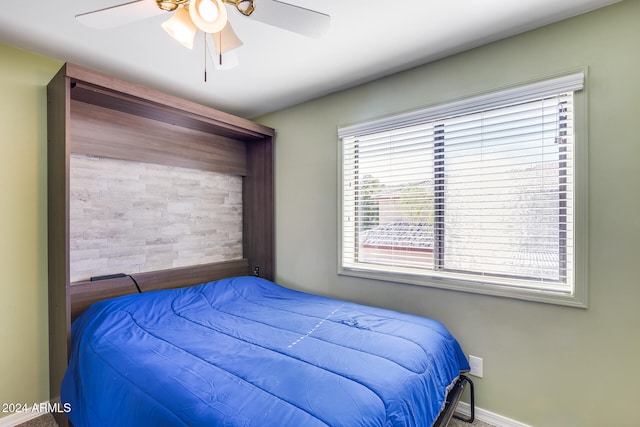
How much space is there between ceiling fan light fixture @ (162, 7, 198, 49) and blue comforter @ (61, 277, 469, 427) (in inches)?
61.0

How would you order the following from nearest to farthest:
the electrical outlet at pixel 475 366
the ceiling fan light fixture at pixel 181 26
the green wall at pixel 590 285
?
the ceiling fan light fixture at pixel 181 26 → the green wall at pixel 590 285 → the electrical outlet at pixel 475 366

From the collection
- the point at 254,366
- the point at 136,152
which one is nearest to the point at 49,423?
the point at 254,366

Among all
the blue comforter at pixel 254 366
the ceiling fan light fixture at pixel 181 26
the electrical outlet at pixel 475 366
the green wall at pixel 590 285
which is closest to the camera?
the blue comforter at pixel 254 366

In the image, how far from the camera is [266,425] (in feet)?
3.38

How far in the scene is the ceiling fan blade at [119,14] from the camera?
1.28 m

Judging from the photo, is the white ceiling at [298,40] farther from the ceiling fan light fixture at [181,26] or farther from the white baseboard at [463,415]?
the white baseboard at [463,415]

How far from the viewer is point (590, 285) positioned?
1669 mm

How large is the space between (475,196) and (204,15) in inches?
73.8

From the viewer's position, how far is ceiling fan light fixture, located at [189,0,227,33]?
122 cm

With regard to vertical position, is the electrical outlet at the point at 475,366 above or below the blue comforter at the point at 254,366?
below

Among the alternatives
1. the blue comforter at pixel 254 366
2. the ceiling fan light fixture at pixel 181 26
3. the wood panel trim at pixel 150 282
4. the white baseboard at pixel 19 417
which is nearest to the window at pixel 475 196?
the blue comforter at pixel 254 366

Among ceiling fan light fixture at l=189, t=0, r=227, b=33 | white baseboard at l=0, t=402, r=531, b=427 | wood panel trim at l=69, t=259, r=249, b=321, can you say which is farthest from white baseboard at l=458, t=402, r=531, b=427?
ceiling fan light fixture at l=189, t=0, r=227, b=33

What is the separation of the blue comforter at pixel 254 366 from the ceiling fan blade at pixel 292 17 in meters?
1.57

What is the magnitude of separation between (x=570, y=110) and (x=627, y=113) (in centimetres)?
24
